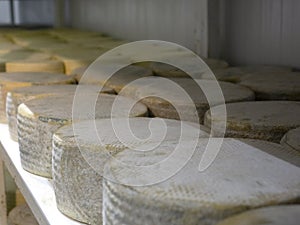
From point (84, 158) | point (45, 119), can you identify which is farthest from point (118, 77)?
point (84, 158)

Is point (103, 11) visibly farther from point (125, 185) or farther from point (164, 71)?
point (125, 185)

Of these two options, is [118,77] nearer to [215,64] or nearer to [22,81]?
[22,81]

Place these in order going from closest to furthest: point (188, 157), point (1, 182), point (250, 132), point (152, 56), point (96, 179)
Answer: point (188, 157) → point (96, 179) → point (250, 132) → point (1, 182) → point (152, 56)

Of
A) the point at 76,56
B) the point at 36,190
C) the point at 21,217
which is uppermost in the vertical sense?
the point at 76,56

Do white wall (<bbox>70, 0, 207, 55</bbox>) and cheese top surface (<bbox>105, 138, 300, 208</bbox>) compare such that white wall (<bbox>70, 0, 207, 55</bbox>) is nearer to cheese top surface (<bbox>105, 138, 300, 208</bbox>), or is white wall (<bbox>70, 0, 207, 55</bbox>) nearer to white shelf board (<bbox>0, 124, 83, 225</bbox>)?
white shelf board (<bbox>0, 124, 83, 225</bbox>)

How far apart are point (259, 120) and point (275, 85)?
1.47 ft

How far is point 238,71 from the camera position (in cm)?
184

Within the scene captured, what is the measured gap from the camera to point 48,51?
8.93 feet

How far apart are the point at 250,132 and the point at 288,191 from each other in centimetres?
39

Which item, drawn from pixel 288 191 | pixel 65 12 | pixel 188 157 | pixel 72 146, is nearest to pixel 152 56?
pixel 72 146

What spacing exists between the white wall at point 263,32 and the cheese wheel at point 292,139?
3.20ft

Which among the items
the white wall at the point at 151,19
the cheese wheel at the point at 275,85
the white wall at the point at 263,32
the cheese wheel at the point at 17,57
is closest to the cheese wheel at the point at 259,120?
the cheese wheel at the point at 275,85

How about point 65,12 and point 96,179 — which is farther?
point 65,12

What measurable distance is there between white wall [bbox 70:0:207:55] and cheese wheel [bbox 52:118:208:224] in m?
1.38
